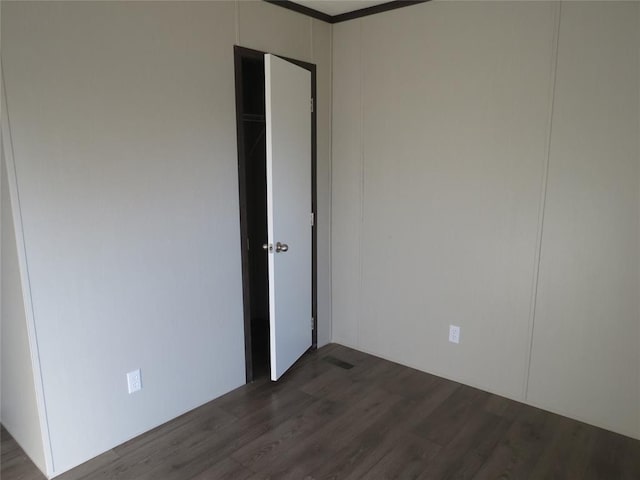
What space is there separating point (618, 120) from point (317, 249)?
2.09 m

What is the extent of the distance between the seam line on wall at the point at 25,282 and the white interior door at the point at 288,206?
4.21 feet

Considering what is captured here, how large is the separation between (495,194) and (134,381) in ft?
7.81

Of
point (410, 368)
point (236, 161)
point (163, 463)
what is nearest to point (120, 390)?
point (163, 463)

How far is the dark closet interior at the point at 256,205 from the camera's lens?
3541 millimetres

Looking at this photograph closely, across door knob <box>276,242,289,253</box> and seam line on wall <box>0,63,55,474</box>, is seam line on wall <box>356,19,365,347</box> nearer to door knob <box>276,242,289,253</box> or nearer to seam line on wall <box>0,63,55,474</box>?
door knob <box>276,242,289,253</box>

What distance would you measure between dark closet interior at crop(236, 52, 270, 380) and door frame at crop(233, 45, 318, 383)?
0.37m

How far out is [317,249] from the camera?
11.5 ft

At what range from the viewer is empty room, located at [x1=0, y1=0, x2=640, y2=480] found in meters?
2.10

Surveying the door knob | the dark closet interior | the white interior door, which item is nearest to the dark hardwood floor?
the white interior door

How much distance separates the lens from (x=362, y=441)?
246 cm

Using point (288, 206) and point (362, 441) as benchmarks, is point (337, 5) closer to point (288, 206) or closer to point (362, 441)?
point (288, 206)

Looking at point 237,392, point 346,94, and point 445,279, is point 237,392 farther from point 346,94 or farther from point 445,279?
point 346,94

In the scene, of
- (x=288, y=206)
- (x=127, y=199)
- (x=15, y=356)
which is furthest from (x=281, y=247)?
(x=15, y=356)

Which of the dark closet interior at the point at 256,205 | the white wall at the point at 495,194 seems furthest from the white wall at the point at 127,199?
the white wall at the point at 495,194
